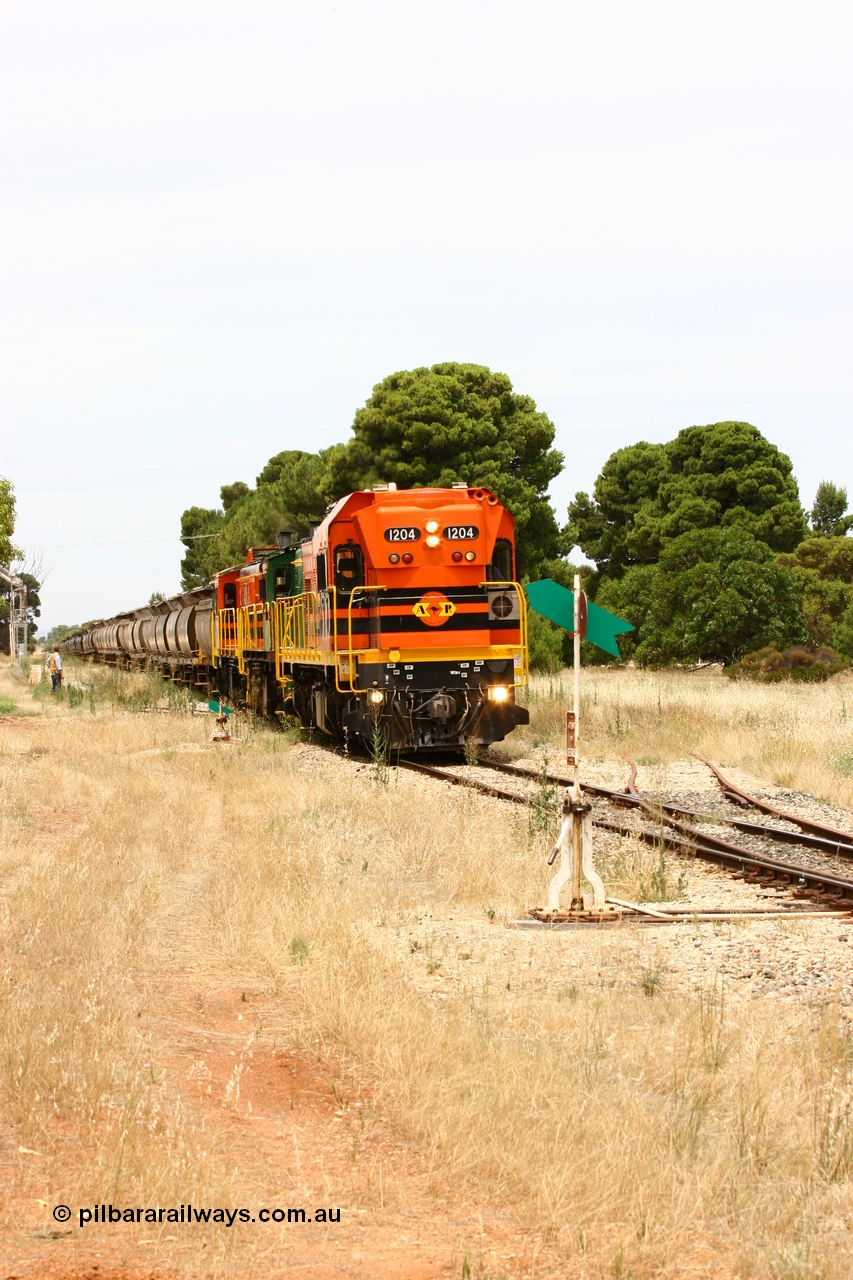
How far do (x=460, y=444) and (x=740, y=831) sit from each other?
3038 centimetres

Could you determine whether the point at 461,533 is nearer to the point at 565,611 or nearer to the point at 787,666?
the point at 565,611

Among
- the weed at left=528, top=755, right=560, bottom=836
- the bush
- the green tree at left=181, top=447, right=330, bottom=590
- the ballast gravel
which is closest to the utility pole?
the green tree at left=181, top=447, right=330, bottom=590

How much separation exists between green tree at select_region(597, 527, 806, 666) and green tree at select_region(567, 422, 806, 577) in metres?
15.7

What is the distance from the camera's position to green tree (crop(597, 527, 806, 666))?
38250mm

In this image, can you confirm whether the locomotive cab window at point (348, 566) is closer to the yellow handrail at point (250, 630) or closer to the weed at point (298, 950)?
the yellow handrail at point (250, 630)

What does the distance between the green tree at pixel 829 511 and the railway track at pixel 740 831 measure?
58466mm

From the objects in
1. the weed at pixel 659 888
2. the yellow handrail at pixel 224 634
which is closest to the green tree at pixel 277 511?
the yellow handrail at pixel 224 634

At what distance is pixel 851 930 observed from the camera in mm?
8156

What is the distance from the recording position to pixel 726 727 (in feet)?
71.3

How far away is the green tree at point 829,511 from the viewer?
7188 cm

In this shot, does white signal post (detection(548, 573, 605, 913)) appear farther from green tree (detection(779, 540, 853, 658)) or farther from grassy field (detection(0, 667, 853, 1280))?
green tree (detection(779, 540, 853, 658))

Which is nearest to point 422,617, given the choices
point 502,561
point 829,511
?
point 502,561

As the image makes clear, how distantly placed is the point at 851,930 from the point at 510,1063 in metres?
3.47

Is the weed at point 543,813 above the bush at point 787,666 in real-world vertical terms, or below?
below
